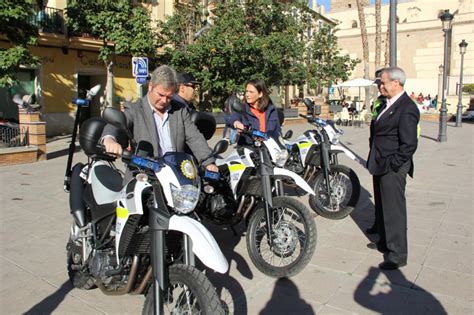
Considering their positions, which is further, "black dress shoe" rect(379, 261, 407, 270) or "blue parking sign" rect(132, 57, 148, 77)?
"blue parking sign" rect(132, 57, 148, 77)

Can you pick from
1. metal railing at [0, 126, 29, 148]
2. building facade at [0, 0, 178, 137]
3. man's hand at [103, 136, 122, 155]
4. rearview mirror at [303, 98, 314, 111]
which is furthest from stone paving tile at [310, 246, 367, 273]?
building facade at [0, 0, 178, 137]

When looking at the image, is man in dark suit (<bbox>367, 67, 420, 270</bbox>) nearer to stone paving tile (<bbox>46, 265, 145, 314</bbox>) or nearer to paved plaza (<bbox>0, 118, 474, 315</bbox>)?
paved plaza (<bbox>0, 118, 474, 315</bbox>)

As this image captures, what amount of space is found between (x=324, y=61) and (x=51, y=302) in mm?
26892

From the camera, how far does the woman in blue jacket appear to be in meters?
5.03

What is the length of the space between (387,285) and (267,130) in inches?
84.2

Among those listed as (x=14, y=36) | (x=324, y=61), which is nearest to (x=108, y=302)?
(x=14, y=36)

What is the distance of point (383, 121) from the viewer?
4.34 metres

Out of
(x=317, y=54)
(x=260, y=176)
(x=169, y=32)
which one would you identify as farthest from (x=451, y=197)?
(x=317, y=54)

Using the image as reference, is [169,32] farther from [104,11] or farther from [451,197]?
[451,197]

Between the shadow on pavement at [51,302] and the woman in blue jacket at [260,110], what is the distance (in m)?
2.43

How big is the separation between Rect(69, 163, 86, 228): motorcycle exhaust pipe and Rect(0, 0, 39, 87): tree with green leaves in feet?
29.3

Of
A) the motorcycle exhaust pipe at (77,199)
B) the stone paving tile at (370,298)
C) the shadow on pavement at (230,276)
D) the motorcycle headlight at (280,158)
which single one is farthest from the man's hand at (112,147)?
the stone paving tile at (370,298)

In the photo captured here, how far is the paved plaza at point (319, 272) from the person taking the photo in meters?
3.48

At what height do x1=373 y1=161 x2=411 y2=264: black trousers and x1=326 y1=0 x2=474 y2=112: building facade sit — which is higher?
x1=326 y1=0 x2=474 y2=112: building facade
